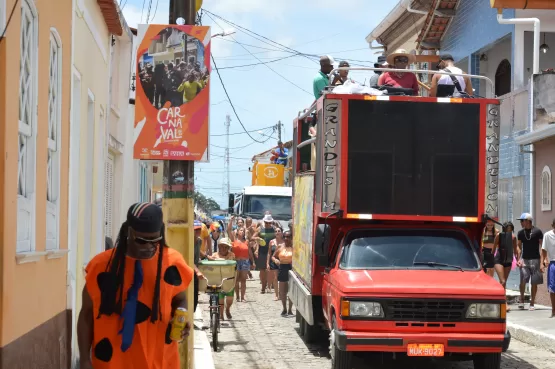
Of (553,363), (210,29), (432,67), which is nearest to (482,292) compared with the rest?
(553,363)

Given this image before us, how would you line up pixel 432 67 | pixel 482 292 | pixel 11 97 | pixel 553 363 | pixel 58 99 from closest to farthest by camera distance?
pixel 11 97
pixel 58 99
pixel 482 292
pixel 553 363
pixel 432 67

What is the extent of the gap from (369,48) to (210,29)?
25353 mm

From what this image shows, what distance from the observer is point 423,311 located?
10188mm

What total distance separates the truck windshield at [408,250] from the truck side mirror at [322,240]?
22 centimetres

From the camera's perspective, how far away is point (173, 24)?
9.07 metres

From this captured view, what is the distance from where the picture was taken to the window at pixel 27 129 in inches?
268

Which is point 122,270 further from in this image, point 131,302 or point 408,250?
point 408,250

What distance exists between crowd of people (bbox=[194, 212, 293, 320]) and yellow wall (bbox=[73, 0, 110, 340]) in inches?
91.2

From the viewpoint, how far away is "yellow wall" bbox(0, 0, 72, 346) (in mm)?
5883

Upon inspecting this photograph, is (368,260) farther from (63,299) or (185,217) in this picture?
(63,299)

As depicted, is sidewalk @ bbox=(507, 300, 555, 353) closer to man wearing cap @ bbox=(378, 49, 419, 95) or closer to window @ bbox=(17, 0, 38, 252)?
man wearing cap @ bbox=(378, 49, 419, 95)

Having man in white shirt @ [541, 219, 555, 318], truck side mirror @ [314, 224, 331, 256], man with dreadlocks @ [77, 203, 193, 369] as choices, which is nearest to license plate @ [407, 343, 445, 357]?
truck side mirror @ [314, 224, 331, 256]

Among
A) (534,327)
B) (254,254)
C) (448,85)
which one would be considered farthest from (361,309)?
(254,254)

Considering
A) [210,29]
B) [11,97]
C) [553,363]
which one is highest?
[210,29]
